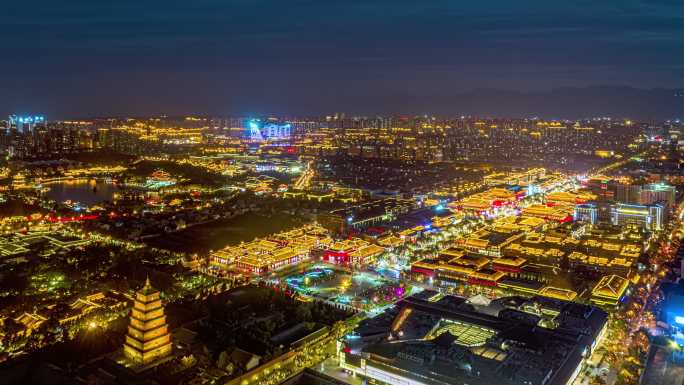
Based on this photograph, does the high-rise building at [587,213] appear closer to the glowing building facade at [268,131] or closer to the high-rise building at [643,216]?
the high-rise building at [643,216]

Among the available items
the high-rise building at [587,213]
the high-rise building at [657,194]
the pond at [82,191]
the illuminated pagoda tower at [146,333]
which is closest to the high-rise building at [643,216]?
the high-rise building at [587,213]

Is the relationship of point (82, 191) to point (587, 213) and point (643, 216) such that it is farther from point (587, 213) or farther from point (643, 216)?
point (643, 216)

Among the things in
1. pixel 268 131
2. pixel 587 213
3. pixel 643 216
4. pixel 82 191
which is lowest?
pixel 82 191

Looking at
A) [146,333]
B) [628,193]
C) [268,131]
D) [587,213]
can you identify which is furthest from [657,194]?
[268,131]

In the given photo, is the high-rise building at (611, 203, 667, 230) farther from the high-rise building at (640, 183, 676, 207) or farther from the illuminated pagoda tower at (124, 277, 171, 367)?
the illuminated pagoda tower at (124, 277, 171, 367)

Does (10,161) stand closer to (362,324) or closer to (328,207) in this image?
(328,207)

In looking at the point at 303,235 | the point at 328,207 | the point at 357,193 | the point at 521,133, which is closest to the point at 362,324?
the point at 303,235

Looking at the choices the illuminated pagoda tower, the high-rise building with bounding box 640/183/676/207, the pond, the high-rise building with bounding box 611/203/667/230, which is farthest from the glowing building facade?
the illuminated pagoda tower

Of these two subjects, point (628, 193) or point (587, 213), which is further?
point (628, 193)

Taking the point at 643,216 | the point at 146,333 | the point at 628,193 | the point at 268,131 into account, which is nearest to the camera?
the point at 146,333
